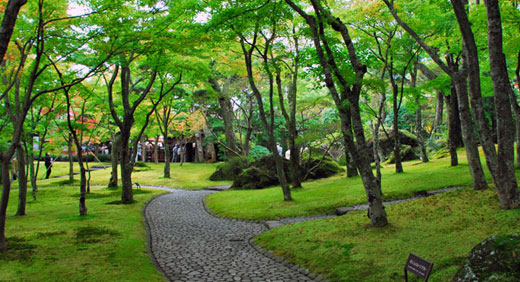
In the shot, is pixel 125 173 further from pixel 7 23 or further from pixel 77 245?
pixel 7 23

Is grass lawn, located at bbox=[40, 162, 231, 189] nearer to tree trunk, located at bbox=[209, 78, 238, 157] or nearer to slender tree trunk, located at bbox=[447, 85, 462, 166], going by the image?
tree trunk, located at bbox=[209, 78, 238, 157]

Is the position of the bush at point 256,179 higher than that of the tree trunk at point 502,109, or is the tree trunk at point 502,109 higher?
the tree trunk at point 502,109

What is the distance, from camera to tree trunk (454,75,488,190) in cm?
888

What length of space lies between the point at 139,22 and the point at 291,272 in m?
9.50

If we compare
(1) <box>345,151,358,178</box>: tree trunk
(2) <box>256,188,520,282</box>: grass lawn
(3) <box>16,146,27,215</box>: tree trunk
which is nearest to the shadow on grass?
(3) <box>16,146,27,215</box>: tree trunk

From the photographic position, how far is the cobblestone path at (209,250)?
672 centimetres

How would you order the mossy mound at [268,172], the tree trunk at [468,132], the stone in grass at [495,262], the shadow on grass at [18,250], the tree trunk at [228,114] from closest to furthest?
the stone in grass at [495,262], the shadow on grass at [18,250], the tree trunk at [468,132], the mossy mound at [268,172], the tree trunk at [228,114]

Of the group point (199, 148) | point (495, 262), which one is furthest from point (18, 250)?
point (199, 148)

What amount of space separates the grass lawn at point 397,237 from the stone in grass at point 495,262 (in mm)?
1311

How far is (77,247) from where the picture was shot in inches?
324

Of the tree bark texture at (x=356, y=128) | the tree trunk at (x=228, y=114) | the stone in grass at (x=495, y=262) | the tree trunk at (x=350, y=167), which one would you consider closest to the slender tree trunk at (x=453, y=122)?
the tree trunk at (x=350, y=167)

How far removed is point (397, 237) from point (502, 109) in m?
3.29

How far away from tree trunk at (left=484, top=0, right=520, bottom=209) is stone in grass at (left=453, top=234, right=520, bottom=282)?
4.00 meters

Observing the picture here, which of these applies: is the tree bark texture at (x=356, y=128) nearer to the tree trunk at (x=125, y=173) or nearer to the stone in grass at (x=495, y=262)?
the stone in grass at (x=495, y=262)
